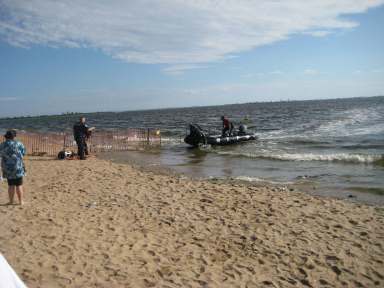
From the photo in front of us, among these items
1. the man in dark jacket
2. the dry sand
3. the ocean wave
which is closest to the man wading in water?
the man in dark jacket

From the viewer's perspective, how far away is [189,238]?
614 centimetres

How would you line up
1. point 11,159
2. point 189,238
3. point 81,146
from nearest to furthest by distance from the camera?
point 189,238
point 11,159
point 81,146

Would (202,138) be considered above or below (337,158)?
above

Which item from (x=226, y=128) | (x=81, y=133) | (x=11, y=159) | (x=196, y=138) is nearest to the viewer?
(x=11, y=159)

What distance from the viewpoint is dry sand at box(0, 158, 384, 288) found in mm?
4805

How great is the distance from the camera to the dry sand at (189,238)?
189 inches

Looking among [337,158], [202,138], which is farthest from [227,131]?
[337,158]

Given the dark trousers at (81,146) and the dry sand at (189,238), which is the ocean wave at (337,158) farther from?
the dark trousers at (81,146)


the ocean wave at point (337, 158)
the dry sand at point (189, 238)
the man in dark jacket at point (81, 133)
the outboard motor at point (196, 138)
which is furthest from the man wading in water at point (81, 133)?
the ocean wave at point (337, 158)

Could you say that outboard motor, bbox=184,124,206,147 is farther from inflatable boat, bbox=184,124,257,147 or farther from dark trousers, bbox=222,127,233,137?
dark trousers, bbox=222,127,233,137

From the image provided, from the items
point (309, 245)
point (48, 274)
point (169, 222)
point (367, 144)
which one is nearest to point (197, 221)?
point (169, 222)

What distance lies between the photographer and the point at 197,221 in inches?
274

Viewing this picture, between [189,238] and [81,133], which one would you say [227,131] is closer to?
[81,133]

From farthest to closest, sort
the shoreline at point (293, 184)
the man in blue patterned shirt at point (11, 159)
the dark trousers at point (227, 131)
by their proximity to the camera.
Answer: the dark trousers at point (227, 131)
the shoreline at point (293, 184)
the man in blue patterned shirt at point (11, 159)
